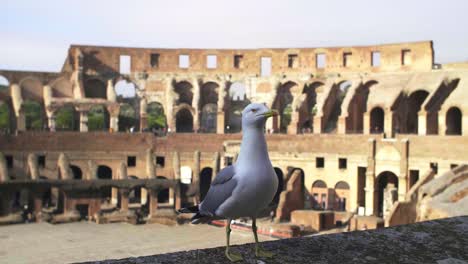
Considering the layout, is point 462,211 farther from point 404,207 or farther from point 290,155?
point 290,155

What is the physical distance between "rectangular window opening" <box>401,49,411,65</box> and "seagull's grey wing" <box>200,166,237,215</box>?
33.4m

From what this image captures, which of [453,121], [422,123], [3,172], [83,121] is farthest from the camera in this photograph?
[83,121]

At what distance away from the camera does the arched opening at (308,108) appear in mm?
35531

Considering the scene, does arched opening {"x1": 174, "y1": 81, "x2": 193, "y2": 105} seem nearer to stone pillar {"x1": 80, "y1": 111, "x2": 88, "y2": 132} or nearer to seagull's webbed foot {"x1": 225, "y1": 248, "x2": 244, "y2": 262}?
stone pillar {"x1": 80, "y1": 111, "x2": 88, "y2": 132}

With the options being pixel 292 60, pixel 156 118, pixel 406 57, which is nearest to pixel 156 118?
pixel 156 118

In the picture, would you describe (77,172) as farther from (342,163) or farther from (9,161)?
(342,163)

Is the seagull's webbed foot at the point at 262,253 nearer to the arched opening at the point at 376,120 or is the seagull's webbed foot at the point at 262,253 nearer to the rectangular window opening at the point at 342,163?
the rectangular window opening at the point at 342,163

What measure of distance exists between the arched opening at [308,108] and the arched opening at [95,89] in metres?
15.2

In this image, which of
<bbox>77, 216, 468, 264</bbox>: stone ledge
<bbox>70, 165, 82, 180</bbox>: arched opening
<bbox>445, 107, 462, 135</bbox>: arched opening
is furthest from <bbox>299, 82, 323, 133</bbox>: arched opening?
<bbox>77, 216, 468, 264</bbox>: stone ledge

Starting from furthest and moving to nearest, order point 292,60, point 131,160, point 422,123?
point 292,60
point 131,160
point 422,123

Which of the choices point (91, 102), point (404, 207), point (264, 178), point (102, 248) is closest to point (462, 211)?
point (404, 207)

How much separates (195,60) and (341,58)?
1091 centimetres

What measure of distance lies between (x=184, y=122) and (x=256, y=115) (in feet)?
119

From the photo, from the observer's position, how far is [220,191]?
14.1 feet
